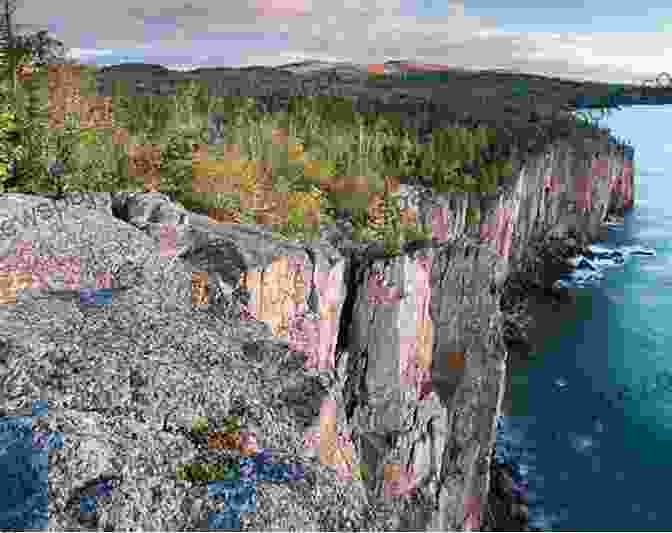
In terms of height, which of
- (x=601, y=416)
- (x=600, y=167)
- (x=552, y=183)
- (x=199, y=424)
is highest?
(x=600, y=167)

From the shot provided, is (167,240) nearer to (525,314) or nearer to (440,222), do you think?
(440,222)

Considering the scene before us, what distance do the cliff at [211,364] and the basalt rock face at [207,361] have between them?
5cm

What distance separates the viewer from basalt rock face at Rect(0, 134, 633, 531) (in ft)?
32.8

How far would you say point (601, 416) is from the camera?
2367 inches

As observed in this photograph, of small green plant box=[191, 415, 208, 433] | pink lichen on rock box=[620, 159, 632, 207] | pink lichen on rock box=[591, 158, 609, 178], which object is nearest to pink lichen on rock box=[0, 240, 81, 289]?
small green plant box=[191, 415, 208, 433]

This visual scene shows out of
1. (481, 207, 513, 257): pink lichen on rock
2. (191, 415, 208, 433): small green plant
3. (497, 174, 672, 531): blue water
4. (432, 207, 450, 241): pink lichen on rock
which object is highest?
(191, 415, 208, 433): small green plant

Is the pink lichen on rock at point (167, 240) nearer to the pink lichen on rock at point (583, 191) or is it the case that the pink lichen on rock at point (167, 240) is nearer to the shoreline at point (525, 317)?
the shoreline at point (525, 317)

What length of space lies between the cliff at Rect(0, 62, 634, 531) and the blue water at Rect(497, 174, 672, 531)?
17364 millimetres

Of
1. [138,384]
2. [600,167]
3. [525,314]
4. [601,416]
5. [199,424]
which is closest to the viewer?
[199,424]

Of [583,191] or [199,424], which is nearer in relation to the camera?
[199,424]

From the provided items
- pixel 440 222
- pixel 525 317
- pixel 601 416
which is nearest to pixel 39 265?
pixel 440 222

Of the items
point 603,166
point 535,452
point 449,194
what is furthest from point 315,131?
point 603,166

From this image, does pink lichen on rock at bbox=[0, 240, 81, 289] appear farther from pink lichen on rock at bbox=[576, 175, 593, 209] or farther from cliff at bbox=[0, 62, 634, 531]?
pink lichen on rock at bbox=[576, 175, 593, 209]

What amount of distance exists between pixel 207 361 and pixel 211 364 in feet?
0.45
